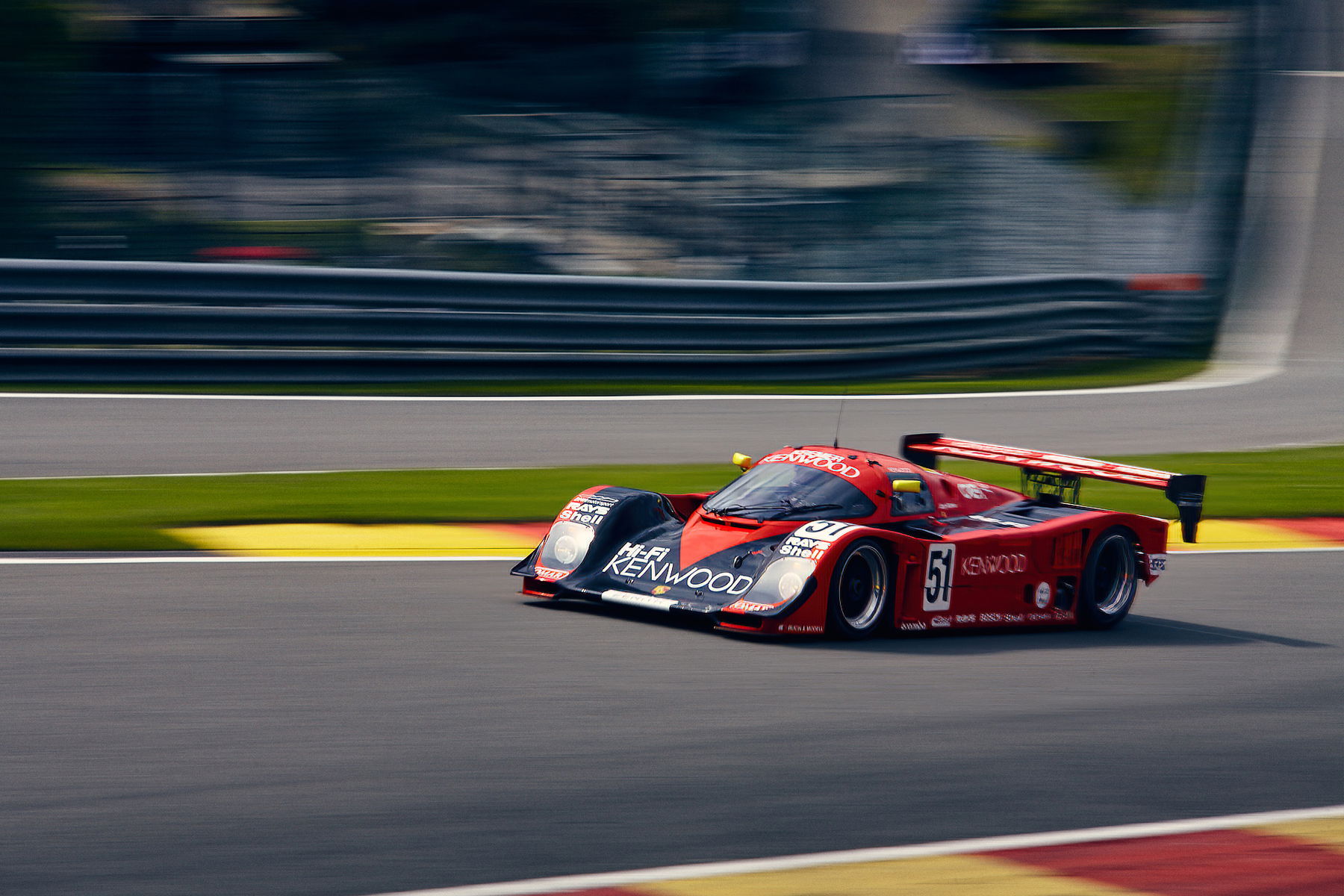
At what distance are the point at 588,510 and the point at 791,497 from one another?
3.90 feet

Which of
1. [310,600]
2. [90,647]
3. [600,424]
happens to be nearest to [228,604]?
[310,600]

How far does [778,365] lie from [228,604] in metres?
9.96

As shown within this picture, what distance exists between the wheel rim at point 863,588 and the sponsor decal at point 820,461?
632 millimetres

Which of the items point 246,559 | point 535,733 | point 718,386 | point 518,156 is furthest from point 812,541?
point 518,156

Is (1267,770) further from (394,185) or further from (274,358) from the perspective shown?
(394,185)

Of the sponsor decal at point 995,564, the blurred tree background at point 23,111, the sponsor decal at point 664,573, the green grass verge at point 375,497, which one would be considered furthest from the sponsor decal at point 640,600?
the blurred tree background at point 23,111

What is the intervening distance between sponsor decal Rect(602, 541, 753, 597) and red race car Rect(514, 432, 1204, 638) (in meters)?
0.01

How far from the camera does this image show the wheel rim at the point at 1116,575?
9508 millimetres

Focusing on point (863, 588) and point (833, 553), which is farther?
point (863, 588)

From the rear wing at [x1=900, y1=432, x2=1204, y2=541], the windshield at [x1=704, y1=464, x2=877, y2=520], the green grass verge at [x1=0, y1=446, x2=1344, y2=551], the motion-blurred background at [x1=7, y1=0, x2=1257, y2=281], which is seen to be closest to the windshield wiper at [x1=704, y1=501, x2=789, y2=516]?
the windshield at [x1=704, y1=464, x2=877, y2=520]

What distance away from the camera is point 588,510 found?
9.27 meters

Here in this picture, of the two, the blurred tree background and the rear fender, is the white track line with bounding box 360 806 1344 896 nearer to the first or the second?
the rear fender

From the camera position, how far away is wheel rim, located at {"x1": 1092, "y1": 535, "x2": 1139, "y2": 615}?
9.51m

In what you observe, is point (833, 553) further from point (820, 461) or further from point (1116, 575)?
point (1116, 575)
